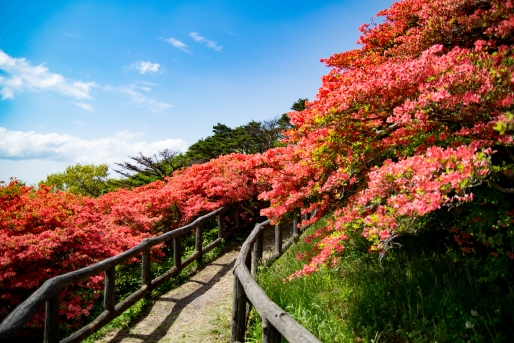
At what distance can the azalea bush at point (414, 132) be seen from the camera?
2683mm

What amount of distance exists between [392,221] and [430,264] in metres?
2.06

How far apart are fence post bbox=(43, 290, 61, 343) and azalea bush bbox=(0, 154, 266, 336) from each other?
1681mm

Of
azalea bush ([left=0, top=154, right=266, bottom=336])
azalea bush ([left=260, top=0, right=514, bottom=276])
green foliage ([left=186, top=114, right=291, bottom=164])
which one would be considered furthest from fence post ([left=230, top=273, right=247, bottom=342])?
green foliage ([left=186, top=114, right=291, bottom=164])

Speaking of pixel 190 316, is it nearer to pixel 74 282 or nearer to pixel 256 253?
pixel 256 253

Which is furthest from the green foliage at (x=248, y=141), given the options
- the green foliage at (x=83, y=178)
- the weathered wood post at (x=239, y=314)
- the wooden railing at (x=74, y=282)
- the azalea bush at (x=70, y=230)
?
the weathered wood post at (x=239, y=314)

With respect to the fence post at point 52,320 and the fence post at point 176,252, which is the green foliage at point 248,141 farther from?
the fence post at point 52,320

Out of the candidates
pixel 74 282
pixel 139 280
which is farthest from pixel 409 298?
pixel 139 280

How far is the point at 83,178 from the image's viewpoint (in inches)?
973

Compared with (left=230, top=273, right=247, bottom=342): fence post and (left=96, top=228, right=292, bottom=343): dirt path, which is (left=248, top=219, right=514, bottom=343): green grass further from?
(left=96, top=228, right=292, bottom=343): dirt path

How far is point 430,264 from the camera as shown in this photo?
455cm

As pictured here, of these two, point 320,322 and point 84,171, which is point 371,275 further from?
point 84,171

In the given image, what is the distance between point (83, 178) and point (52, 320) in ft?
76.9

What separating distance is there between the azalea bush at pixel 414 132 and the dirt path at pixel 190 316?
1.82m

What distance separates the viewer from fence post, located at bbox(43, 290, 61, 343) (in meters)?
3.79
